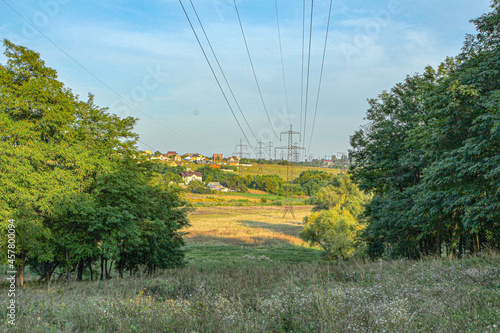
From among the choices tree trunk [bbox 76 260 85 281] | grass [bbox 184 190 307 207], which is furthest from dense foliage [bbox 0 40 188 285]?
grass [bbox 184 190 307 207]

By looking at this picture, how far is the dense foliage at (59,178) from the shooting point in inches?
526

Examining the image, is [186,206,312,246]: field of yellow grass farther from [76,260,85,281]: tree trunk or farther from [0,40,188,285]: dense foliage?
[0,40,188,285]: dense foliage

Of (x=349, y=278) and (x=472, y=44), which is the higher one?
(x=472, y=44)

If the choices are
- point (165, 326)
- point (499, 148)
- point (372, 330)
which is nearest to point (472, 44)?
point (499, 148)

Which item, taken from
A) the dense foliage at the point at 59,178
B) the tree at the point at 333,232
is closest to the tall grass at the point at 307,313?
the dense foliage at the point at 59,178

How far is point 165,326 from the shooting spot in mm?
5188

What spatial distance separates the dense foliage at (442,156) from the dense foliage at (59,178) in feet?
50.2

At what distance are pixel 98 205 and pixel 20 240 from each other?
3.86m

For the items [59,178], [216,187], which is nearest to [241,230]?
[59,178]

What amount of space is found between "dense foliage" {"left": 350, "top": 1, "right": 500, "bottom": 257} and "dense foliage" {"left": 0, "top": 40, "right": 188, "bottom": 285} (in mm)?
15299

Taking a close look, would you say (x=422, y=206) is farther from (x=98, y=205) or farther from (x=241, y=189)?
(x=241, y=189)

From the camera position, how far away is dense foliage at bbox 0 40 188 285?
526 inches

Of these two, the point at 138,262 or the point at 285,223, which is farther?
the point at 285,223

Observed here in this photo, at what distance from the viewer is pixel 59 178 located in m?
15.0
